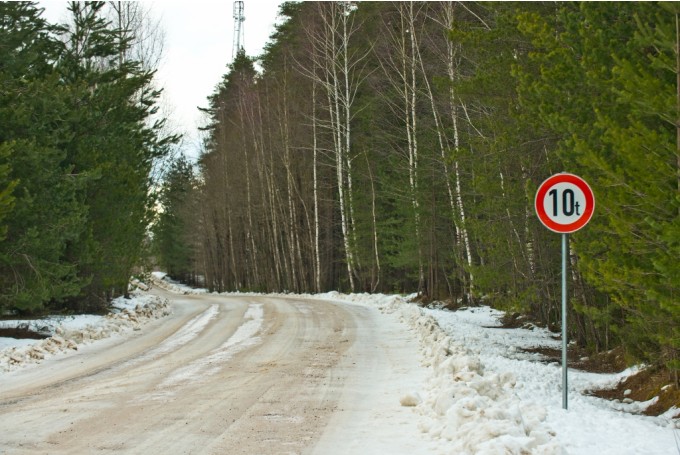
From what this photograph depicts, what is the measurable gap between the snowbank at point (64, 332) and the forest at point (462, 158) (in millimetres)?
9176

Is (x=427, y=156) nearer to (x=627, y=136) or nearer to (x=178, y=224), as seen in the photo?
(x=627, y=136)

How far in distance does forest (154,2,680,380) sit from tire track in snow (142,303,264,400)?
5.48 m

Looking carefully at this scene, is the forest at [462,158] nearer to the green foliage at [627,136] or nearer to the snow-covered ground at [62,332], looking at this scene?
the green foliage at [627,136]

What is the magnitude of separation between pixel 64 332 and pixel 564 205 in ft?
42.1

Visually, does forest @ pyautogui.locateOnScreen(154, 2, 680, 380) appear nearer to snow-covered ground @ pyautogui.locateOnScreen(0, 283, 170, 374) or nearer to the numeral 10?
the numeral 10

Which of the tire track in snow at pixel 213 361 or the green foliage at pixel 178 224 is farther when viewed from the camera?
the green foliage at pixel 178 224

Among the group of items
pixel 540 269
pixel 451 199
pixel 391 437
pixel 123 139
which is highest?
pixel 123 139

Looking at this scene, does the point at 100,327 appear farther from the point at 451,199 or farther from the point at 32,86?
the point at 451,199

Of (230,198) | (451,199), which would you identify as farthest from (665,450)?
(230,198)

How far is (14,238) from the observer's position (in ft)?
49.2

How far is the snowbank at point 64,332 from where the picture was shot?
13039mm

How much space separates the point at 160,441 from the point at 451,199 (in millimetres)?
18912

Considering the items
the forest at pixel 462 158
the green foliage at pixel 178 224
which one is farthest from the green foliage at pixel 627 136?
the green foliage at pixel 178 224

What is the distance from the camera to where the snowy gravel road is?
22.3 ft
